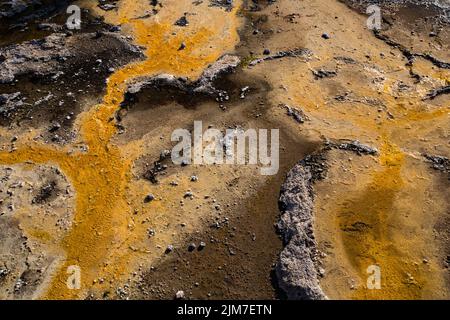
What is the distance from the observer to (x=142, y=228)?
2050cm

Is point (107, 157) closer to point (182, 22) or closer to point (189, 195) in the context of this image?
point (189, 195)

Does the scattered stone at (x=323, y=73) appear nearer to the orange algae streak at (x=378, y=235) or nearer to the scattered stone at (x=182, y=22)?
the orange algae streak at (x=378, y=235)

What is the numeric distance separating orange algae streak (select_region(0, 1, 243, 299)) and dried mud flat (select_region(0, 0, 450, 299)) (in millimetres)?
88

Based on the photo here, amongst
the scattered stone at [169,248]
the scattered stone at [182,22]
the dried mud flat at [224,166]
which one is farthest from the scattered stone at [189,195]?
the scattered stone at [182,22]

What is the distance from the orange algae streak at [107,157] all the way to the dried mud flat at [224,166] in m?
0.09

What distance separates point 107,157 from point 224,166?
253 inches

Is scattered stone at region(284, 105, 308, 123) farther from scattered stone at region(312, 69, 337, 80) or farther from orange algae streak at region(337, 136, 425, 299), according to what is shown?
orange algae streak at region(337, 136, 425, 299)

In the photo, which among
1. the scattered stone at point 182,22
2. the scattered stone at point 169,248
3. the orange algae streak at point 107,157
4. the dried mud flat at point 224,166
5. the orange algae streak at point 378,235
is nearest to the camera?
the orange algae streak at point 378,235

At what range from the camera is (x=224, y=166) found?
22500 millimetres

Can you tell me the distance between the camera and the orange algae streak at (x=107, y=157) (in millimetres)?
19656

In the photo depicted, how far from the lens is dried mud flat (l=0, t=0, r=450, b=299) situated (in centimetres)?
1884

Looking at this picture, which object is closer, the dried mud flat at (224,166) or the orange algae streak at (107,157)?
the dried mud flat at (224,166)

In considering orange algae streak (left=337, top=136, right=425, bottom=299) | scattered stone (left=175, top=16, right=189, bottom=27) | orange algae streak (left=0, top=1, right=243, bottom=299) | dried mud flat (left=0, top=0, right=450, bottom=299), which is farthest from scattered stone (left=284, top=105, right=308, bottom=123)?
scattered stone (left=175, top=16, right=189, bottom=27)

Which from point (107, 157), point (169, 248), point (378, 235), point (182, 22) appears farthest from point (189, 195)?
point (182, 22)
